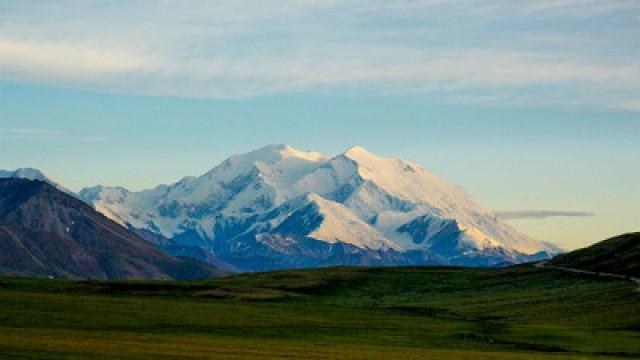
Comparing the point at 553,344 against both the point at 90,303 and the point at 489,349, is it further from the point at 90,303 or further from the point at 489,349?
the point at 90,303

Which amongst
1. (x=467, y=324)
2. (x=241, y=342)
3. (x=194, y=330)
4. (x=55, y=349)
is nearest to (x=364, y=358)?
(x=241, y=342)

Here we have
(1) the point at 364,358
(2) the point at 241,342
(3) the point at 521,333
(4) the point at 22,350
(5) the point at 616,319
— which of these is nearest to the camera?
(4) the point at 22,350

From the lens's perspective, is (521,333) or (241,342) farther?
(521,333)

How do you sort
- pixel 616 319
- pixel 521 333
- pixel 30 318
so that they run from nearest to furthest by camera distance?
1. pixel 30 318
2. pixel 521 333
3. pixel 616 319

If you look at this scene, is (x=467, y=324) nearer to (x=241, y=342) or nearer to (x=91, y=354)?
(x=241, y=342)

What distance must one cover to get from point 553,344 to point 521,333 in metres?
12.8

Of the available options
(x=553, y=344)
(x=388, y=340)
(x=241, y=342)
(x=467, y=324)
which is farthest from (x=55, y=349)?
(x=467, y=324)

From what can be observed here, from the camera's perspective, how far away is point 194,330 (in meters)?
133

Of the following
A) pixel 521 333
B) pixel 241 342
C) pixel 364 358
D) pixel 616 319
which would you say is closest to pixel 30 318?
pixel 241 342

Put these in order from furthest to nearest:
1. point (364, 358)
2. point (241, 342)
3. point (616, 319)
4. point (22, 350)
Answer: point (616, 319) < point (241, 342) < point (364, 358) < point (22, 350)

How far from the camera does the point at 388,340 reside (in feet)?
434

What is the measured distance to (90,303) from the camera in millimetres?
161875

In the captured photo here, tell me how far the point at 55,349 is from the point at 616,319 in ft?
297

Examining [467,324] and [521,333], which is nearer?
[521,333]
